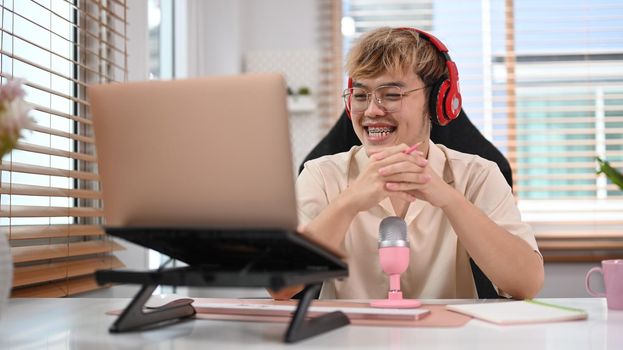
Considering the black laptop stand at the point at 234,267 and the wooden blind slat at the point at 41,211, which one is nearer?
the black laptop stand at the point at 234,267

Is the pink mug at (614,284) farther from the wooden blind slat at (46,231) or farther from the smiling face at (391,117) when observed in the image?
the wooden blind slat at (46,231)

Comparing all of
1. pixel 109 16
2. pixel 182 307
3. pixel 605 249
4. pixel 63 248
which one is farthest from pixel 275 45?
pixel 182 307

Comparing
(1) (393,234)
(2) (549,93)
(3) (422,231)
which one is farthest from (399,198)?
(2) (549,93)

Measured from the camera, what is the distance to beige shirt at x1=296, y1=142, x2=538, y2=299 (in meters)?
1.57

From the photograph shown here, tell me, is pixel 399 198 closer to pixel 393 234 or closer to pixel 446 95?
pixel 446 95

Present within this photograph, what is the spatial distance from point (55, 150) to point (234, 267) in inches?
34.3

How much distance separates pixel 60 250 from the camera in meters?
1.64

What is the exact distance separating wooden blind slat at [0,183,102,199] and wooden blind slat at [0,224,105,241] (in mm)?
83

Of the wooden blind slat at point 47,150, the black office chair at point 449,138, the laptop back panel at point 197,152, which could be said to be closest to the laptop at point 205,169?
the laptop back panel at point 197,152

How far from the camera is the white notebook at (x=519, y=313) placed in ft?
3.10

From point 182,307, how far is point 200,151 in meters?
0.32

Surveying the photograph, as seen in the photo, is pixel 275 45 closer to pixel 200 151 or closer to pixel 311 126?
pixel 311 126

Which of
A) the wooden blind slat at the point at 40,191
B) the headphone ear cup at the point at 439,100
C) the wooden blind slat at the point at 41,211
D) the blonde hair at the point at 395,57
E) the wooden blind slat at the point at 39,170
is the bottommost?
the wooden blind slat at the point at 41,211

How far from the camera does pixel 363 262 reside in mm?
1606
